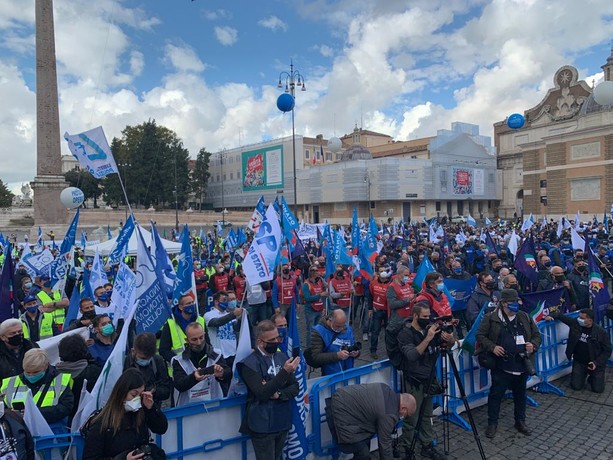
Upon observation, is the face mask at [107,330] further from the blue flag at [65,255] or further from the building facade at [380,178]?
the building facade at [380,178]

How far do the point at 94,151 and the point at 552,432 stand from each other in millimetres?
7464

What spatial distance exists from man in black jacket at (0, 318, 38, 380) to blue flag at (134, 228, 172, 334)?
122 centimetres

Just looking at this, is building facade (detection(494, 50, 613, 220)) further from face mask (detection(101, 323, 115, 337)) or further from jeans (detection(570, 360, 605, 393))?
face mask (detection(101, 323, 115, 337))

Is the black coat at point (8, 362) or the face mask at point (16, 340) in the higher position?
the face mask at point (16, 340)

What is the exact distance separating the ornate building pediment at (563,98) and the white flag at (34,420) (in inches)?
2563

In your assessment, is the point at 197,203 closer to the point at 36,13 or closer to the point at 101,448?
the point at 36,13

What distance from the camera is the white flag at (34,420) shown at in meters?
3.35

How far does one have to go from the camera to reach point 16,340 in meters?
4.39

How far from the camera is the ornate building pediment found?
5678cm

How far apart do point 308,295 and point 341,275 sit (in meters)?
0.84

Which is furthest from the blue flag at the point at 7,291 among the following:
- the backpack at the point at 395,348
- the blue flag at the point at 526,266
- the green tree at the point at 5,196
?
the green tree at the point at 5,196

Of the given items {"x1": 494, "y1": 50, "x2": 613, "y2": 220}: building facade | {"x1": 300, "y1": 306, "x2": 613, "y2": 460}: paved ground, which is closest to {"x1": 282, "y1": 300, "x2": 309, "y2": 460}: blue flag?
{"x1": 300, "y1": 306, "x2": 613, "y2": 460}: paved ground

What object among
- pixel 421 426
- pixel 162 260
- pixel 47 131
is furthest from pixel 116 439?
pixel 47 131

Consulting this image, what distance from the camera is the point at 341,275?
905 cm
